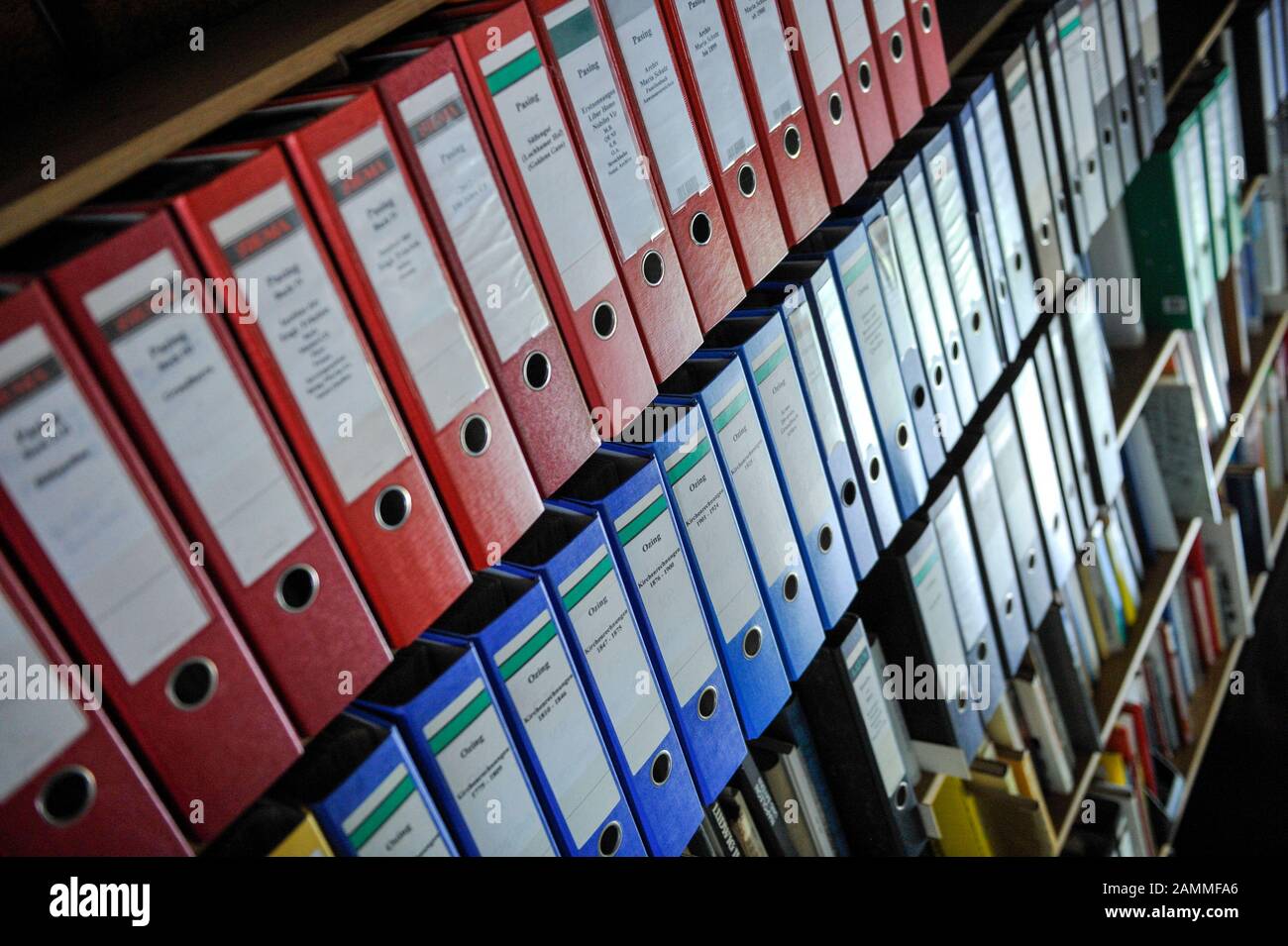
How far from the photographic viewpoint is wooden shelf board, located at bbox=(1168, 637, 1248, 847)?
2375 mm

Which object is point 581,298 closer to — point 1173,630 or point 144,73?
point 144,73

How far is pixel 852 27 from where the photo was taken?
1.11m

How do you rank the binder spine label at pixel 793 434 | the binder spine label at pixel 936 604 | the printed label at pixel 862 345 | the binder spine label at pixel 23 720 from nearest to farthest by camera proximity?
1. the binder spine label at pixel 23 720
2. the binder spine label at pixel 793 434
3. the printed label at pixel 862 345
4. the binder spine label at pixel 936 604

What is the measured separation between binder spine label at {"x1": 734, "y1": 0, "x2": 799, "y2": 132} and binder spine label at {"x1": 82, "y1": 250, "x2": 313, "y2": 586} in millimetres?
608

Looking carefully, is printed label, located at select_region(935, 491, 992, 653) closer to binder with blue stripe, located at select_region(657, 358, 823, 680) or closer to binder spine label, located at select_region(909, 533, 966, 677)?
binder spine label, located at select_region(909, 533, 966, 677)

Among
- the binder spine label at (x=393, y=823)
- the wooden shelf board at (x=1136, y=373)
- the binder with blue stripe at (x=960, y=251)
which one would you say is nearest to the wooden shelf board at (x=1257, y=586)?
the wooden shelf board at (x=1136, y=373)

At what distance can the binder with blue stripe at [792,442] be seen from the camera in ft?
3.34

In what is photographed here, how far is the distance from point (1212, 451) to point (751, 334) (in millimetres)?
1921

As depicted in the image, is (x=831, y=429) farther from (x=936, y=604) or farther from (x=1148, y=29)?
(x=1148, y=29)

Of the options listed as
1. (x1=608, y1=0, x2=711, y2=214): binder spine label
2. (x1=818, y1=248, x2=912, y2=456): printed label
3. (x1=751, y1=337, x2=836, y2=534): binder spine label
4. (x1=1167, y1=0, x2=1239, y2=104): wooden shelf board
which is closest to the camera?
(x1=608, y1=0, x2=711, y2=214): binder spine label

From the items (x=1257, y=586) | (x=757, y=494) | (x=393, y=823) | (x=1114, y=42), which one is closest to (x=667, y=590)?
(x=757, y=494)

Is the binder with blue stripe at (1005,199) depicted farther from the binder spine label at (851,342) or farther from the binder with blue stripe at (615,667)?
the binder with blue stripe at (615,667)

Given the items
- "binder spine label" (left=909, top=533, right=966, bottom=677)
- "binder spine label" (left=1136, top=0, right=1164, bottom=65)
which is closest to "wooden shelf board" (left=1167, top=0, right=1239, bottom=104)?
"binder spine label" (left=1136, top=0, right=1164, bottom=65)
